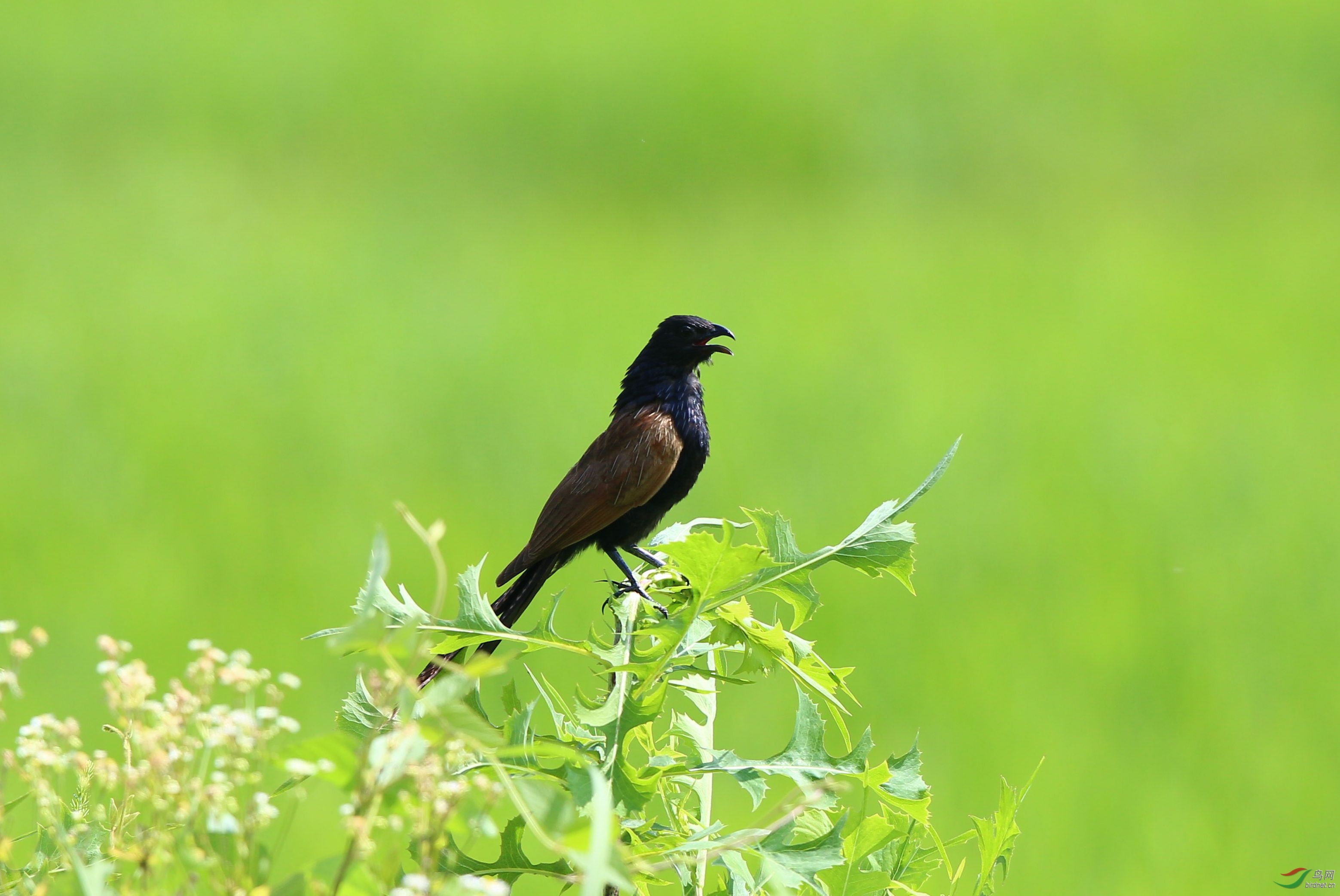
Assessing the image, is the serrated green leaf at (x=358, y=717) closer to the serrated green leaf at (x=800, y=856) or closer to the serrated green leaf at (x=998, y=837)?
the serrated green leaf at (x=800, y=856)

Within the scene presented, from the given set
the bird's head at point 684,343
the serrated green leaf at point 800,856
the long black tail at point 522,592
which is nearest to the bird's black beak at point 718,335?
the bird's head at point 684,343

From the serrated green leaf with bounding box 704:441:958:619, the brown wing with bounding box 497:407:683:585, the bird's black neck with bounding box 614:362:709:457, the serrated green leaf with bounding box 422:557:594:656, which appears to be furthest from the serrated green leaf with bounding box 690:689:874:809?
the bird's black neck with bounding box 614:362:709:457

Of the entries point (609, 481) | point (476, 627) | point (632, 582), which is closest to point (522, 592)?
point (632, 582)

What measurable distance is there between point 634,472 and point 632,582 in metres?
0.35

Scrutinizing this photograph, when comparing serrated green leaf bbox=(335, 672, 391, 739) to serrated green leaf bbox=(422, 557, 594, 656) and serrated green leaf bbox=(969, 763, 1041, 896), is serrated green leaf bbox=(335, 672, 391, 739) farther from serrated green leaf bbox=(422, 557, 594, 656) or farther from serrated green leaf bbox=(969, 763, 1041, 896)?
serrated green leaf bbox=(969, 763, 1041, 896)

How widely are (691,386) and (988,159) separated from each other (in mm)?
18325

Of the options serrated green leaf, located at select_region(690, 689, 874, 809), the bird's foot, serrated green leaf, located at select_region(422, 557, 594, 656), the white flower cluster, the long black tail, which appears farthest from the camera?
the long black tail

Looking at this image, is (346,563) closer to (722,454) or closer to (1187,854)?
(722,454)

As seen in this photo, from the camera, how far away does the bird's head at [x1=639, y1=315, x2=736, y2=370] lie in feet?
10.7

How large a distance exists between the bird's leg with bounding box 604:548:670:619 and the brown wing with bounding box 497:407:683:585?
0.44ft

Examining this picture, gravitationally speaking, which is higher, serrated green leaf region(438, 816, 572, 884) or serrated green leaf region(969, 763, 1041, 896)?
serrated green leaf region(438, 816, 572, 884)

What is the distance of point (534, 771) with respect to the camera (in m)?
1.43

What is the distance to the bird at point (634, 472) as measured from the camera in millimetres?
2684

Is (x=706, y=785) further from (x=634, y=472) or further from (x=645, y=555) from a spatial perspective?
(x=634, y=472)
